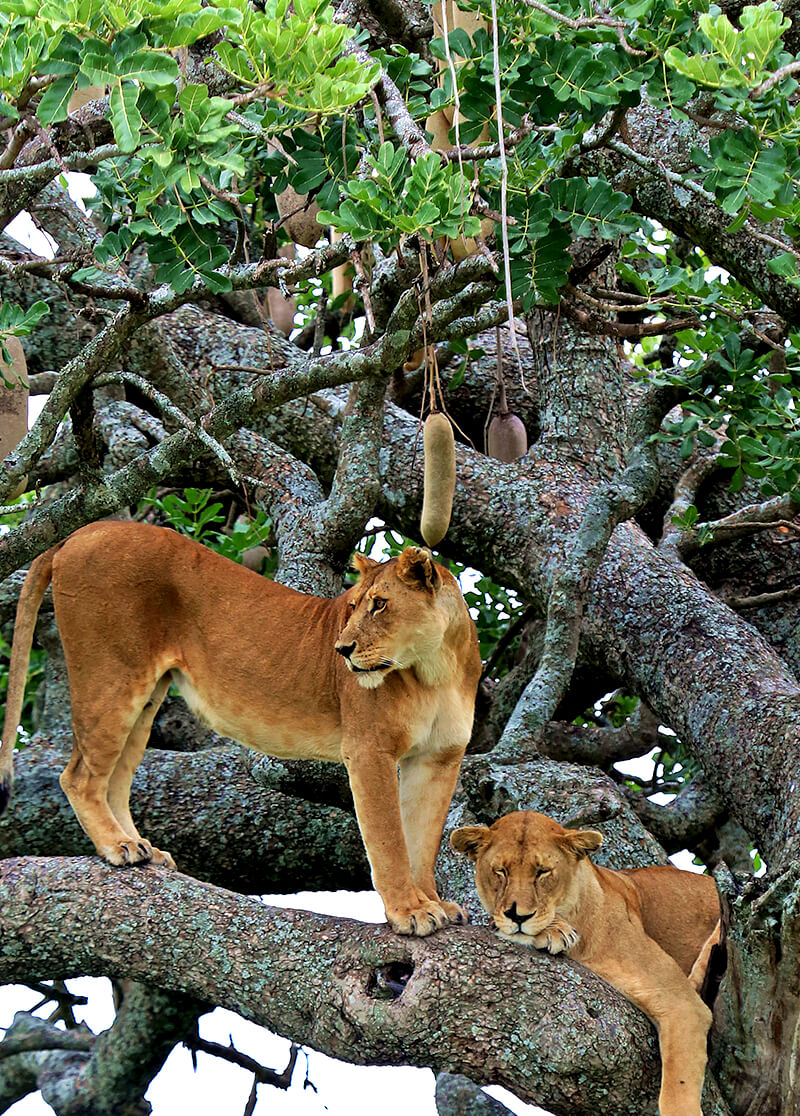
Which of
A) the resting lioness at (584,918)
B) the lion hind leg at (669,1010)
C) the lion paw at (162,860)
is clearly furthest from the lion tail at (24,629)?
the lion hind leg at (669,1010)

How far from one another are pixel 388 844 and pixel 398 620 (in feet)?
1.89

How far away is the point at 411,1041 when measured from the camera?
3.17 meters

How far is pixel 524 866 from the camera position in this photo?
11.1 ft

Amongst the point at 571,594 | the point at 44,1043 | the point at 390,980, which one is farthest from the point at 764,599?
the point at 44,1043

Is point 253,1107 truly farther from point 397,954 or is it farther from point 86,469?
point 86,469

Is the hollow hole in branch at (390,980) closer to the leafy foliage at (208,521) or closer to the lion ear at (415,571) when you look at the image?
the lion ear at (415,571)

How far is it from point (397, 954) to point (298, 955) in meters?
0.26

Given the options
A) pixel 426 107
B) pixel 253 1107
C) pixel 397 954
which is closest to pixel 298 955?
pixel 397 954

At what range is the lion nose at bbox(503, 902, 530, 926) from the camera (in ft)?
10.9

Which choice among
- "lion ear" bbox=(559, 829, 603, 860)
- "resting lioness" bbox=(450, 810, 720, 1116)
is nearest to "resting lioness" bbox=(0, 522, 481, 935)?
"resting lioness" bbox=(450, 810, 720, 1116)

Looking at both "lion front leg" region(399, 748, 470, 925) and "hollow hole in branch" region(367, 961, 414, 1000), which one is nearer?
"hollow hole in branch" region(367, 961, 414, 1000)

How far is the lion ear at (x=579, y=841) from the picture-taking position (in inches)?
134

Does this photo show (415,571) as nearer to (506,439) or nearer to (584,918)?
(584,918)

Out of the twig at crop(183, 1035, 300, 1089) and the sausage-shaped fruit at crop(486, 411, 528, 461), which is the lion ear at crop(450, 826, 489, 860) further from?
the sausage-shaped fruit at crop(486, 411, 528, 461)
